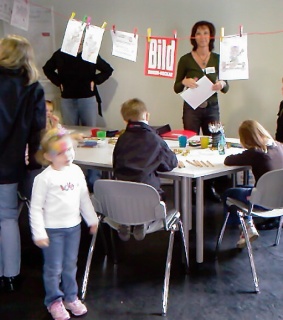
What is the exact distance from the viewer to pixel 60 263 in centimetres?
235

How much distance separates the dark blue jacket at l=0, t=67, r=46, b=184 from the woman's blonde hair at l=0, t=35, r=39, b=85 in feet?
0.09

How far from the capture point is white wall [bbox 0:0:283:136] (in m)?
4.41

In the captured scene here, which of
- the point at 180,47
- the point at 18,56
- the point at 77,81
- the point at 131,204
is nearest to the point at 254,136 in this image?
the point at 131,204

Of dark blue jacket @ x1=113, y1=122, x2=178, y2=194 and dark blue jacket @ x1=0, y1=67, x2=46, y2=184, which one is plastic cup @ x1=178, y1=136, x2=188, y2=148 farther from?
dark blue jacket @ x1=0, y1=67, x2=46, y2=184

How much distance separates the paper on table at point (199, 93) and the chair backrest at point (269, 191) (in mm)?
1397

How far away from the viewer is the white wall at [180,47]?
4406 millimetres

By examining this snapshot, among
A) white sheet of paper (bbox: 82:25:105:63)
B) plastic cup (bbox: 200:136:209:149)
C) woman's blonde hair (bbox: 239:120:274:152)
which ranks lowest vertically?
plastic cup (bbox: 200:136:209:149)

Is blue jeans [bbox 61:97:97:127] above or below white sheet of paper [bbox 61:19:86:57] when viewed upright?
below

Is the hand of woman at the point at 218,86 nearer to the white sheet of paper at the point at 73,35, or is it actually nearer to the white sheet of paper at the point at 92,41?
the white sheet of paper at the point at 92,41

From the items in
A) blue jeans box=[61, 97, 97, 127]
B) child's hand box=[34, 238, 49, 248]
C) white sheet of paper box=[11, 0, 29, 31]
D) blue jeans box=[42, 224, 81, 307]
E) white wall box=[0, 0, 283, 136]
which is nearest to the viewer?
child's hand box=[34, 238, 49, 248]

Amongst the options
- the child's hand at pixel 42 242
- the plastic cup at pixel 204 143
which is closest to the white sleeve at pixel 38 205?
the child's hand at pixel 42 242

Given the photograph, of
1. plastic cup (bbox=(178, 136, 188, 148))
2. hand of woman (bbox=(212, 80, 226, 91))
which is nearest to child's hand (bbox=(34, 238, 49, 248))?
plastic cup (bbox=(178, 136, 188, 148))

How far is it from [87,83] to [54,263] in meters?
2.56

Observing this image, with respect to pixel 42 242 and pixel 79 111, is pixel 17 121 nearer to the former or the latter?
pixel 42 242
